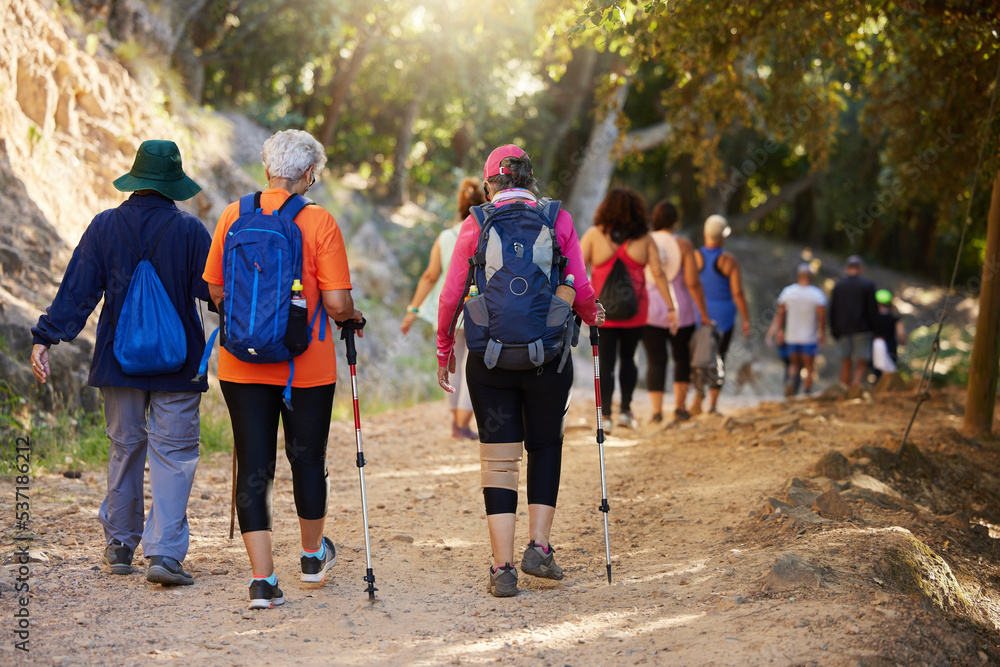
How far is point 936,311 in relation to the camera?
24312mm

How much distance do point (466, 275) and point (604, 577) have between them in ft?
5.83

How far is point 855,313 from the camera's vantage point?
12102 mm

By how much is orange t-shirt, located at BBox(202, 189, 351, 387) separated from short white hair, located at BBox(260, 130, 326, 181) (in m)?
0.10

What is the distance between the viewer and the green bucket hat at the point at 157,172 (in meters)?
4.24

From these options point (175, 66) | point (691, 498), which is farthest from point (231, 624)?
point (175, 66)

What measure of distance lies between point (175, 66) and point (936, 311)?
20.3 m

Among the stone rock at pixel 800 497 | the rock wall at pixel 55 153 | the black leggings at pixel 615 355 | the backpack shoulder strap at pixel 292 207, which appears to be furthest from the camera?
the black leggings at pixel 615 355

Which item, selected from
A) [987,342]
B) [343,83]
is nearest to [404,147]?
[343,83]

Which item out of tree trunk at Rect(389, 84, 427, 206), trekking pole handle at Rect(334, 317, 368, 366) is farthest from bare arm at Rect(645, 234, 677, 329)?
tree trunk at Rect(389, 84, 427, 206)

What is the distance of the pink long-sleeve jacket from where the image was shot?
165 inches

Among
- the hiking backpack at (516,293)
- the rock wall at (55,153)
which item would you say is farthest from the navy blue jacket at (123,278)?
the rock wall at (55,153)

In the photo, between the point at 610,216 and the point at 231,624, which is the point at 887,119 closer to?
the point at 610,216

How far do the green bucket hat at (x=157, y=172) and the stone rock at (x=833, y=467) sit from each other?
14.6ft

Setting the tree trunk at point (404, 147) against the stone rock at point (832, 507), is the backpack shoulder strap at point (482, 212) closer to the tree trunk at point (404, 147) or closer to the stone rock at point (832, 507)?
the stone rock at point (832, 507)
